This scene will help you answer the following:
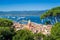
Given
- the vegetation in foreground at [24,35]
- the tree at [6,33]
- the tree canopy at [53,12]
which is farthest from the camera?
the tree canopy at [53,12]

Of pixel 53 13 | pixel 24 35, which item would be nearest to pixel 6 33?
pixel 24 35

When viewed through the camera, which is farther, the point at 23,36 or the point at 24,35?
the point at 24,35

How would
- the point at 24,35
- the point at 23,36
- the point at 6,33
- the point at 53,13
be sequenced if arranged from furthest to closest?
the point at 53,13
the point at 6,33
the point at 24,35
the point at 23,36

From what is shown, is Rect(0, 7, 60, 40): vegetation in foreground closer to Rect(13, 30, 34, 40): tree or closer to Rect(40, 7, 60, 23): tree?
Rect(13, 30, 34, 40): tree

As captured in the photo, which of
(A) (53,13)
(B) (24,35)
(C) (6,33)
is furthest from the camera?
(A) (53,13)

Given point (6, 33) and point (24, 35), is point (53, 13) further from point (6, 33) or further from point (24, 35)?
point (24, 35)

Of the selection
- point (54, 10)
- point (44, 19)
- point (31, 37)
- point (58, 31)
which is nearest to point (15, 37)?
point (31, 37)

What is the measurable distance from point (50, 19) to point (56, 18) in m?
2.24

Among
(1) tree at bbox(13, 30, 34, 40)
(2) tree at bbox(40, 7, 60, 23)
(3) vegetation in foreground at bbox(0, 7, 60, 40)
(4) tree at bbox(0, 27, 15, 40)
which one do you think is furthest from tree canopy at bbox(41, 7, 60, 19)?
(1) tree at bbox(13, 30, 34, 40)

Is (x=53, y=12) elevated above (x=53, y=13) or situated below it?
above

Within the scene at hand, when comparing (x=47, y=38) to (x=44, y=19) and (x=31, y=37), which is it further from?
(x=44, y=19)

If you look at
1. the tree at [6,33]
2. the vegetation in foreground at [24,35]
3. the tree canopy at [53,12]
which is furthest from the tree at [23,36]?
the tree canopy at [53,12]

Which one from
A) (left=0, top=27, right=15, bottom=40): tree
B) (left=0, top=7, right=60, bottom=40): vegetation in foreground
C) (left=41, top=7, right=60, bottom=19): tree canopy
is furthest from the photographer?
(left=41, top=7, right=60, bottom=19): tree canopy

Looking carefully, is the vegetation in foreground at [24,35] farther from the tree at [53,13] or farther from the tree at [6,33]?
the tree at [53,13]
